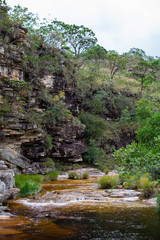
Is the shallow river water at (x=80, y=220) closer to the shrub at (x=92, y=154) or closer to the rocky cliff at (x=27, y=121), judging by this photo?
the rocky cliff at (x=27, y=121)

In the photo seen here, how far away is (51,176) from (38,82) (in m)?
12.4

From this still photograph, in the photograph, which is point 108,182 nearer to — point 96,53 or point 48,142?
point 48,142

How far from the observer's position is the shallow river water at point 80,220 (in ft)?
15.3

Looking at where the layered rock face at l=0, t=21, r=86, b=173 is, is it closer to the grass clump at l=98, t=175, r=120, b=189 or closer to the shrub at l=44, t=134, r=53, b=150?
the shrub at l=44, t=134, r=53, b=150

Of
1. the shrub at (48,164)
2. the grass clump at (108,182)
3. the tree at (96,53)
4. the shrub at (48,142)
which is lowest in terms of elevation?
the shrub at (48,164)

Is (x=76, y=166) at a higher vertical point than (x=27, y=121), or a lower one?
lower

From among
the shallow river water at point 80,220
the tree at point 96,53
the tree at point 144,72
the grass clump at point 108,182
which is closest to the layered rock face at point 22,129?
the grass clump at point 108,182

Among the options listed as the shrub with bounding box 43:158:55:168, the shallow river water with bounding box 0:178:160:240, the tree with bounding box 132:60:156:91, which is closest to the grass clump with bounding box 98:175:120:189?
the shallow river water with bounding box 0:178:160:240

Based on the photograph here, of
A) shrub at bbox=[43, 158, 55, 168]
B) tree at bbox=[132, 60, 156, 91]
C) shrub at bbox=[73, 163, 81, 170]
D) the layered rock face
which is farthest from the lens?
tree at bbox=[132, 60, 156, 91]

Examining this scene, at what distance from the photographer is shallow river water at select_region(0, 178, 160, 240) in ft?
15.3

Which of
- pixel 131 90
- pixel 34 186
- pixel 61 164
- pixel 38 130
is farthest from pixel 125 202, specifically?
pixel 131 90

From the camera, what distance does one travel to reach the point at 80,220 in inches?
232

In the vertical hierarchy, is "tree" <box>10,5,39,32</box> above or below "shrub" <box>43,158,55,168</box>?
above

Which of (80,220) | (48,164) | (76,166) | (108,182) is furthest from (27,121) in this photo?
(80,220)
